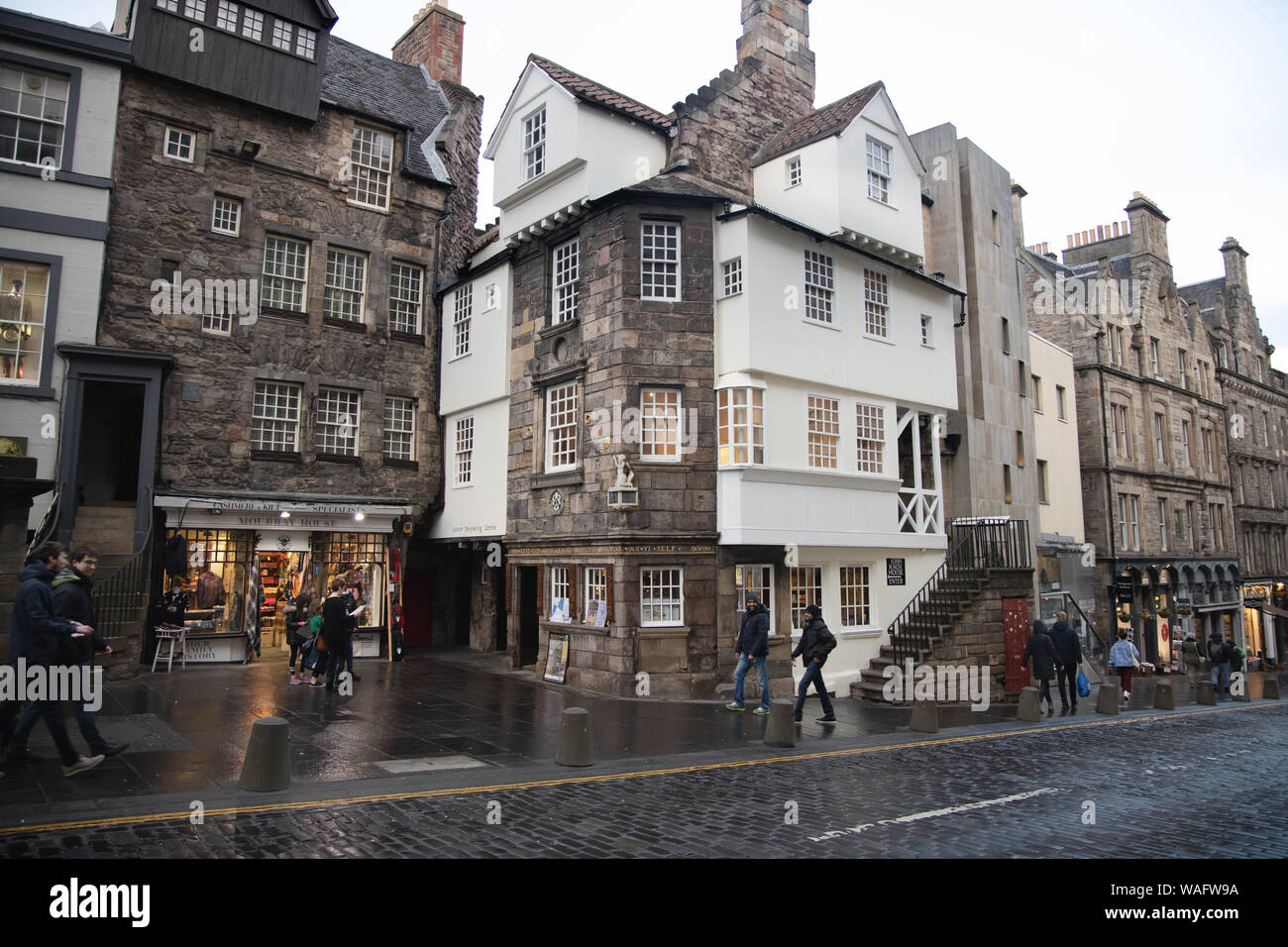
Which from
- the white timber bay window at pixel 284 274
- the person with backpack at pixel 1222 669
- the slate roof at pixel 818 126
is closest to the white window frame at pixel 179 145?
the white timber bay window at pixel 284 274

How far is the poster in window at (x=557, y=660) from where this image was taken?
1714cm

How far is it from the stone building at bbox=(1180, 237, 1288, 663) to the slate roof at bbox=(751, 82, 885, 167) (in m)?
32.4

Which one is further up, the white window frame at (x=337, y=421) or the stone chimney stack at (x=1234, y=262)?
the stone chimney stack at (x=1234, y=262)

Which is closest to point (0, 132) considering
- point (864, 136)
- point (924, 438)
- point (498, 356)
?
point (498, 356)

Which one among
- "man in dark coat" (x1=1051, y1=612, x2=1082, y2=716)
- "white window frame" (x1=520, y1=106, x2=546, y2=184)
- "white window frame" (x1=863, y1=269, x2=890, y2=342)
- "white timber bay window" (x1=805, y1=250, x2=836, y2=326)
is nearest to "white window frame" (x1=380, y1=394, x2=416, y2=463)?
"white window frame" (x1=520, y1=106, x2=546, y2=184)

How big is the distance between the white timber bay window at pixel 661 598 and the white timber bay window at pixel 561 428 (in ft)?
10.5

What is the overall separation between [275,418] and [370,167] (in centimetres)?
724

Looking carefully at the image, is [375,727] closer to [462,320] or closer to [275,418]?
Result: [275,418]

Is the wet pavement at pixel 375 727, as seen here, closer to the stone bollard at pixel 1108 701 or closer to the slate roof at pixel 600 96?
the stone bollard at pixel 1108 701

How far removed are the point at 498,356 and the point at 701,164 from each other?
668 cm

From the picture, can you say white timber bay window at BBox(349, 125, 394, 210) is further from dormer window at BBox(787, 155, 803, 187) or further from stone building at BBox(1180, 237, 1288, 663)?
stone building at BBox(1180, 237, 1288, 663)

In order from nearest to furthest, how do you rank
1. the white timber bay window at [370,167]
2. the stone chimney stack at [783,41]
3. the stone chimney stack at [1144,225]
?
the stone chimney stack at [783,41]
the white timber bay window at [370,167]
the stone chimney stack at [1144,225]

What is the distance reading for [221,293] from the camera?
757 inches
